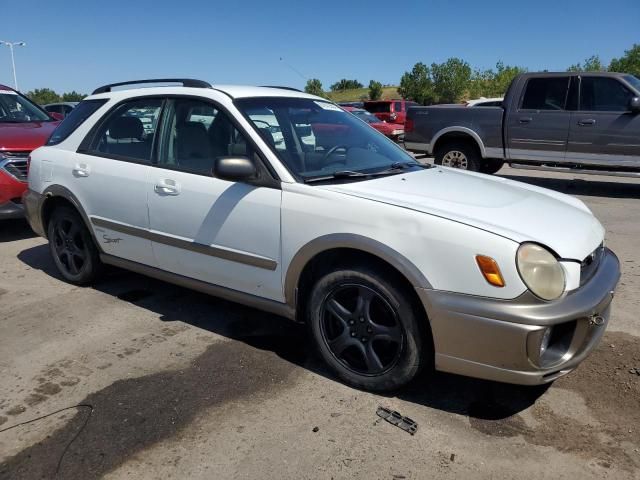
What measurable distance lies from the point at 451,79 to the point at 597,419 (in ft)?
264

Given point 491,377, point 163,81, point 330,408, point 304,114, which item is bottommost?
point 330,408

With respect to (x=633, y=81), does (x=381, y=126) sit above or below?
below

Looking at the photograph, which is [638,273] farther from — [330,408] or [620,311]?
[330,408]

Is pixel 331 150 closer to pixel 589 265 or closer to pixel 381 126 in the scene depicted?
pixel 589 265

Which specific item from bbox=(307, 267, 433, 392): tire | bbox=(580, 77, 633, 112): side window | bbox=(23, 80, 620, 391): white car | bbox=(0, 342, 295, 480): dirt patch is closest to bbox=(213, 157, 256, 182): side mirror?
bbox=(23, 80, 620, 391): white car

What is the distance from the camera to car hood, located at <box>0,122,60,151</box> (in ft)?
21.0

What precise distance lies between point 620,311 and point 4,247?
6.34m

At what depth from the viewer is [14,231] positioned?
23.1 feet

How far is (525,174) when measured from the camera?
12.3m

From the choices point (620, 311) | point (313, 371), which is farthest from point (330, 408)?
point (620, 311)

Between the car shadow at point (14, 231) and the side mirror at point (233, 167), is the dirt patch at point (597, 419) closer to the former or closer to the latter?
the side mirror at point (233, 167)

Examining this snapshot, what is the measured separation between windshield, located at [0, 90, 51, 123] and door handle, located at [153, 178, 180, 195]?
4.91 meters

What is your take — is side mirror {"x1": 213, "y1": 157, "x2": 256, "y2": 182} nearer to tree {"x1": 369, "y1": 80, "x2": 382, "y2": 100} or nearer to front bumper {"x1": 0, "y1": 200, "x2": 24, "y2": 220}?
front bumper {"x1": 0, "y1": 200, "x2": 24, "y2": 220}

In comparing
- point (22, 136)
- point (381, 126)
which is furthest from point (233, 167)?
point (381, 126)
